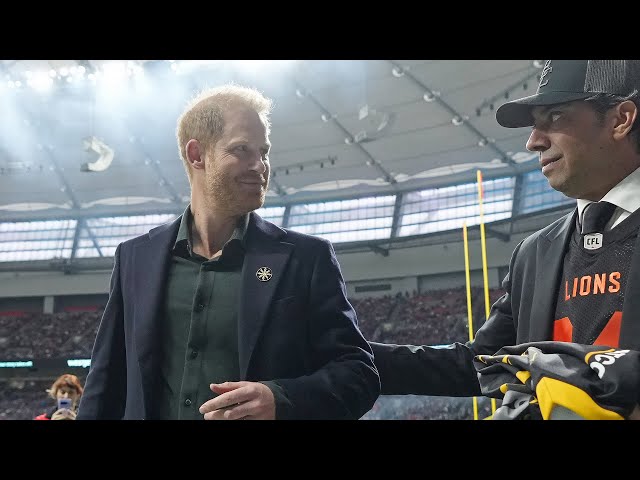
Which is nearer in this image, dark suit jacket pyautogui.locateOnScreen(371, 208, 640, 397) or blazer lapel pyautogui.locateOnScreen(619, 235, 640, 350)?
blazer lapel pyautogui.locateOnScreen(619, 235, 640, 350)

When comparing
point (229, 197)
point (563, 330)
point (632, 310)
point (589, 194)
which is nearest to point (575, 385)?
point (632, 310)

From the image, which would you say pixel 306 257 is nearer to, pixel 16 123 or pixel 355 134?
pixel 355 134

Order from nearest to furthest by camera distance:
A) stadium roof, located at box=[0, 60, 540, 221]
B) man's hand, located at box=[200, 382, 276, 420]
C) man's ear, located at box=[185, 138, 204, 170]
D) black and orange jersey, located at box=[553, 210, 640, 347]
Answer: man's hand, located at box=[200, 382, 276, 420] → black and orange jersey, located at box=[553, 210, 640, 347] → man's ear, located at box=[185, 138, 204, 170] → stadium roof, located at box=[0, 60, 540, 221]

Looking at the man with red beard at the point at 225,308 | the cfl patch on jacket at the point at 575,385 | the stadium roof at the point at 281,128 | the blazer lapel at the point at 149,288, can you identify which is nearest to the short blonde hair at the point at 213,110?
the man with red beard at the point at 225,308

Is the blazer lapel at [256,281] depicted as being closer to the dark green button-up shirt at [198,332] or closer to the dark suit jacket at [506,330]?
the dark green button-up shirt at [198,332]

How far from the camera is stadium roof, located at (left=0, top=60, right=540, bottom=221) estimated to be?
1720 centimetres

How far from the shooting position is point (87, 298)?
2378cm

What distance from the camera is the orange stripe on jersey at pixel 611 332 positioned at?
4.43 feet

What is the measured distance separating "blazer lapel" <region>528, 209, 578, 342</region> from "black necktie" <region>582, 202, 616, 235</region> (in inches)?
3.5

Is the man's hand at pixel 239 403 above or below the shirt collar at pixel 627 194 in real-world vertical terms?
below

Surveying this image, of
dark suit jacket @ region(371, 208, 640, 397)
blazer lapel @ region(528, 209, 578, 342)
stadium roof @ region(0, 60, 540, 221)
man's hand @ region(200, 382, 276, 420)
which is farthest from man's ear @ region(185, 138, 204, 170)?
stadium roof @ region(0, 60, 540, 221)

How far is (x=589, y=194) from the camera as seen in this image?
1491 millimetres

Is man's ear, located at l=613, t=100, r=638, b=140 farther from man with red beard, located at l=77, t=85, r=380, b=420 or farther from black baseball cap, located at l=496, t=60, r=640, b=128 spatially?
man with red beard, located at l=77, t=85, r=380, b=420
